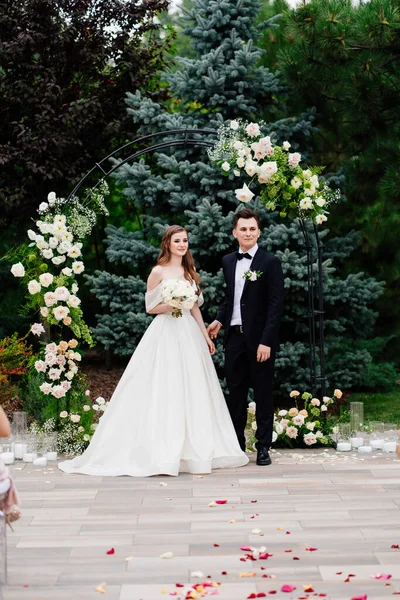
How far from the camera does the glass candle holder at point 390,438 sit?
23.5 feet

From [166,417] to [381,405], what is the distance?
415 centimetres

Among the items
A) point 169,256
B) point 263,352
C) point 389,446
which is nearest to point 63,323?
point 169,256

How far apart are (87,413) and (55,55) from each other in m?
4.10

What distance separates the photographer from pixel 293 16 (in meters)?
8.00

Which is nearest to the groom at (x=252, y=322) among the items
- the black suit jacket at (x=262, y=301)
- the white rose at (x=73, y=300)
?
the black suit jacket at (x=262, y=301)

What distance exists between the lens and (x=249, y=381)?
689cm

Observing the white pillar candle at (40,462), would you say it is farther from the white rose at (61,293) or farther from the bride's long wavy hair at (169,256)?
the bride's long wavy hair at (169,256)

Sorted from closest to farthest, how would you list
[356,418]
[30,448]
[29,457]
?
[29,457] < [30,448] < [356,418]

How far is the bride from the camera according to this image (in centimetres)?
648

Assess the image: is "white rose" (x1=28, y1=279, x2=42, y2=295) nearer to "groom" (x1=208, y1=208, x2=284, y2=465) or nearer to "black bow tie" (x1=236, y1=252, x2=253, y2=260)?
"groom" (x1=208, y1=208, x2=284, y2=465)

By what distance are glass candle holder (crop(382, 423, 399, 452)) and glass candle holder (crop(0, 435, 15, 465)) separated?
9.16 ft

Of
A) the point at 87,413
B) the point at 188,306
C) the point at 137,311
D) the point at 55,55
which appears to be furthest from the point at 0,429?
the point at 55,55

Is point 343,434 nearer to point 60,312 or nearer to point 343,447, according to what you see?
point 343,447

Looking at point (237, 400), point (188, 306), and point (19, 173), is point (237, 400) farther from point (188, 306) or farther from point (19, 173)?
point (19, 173)
